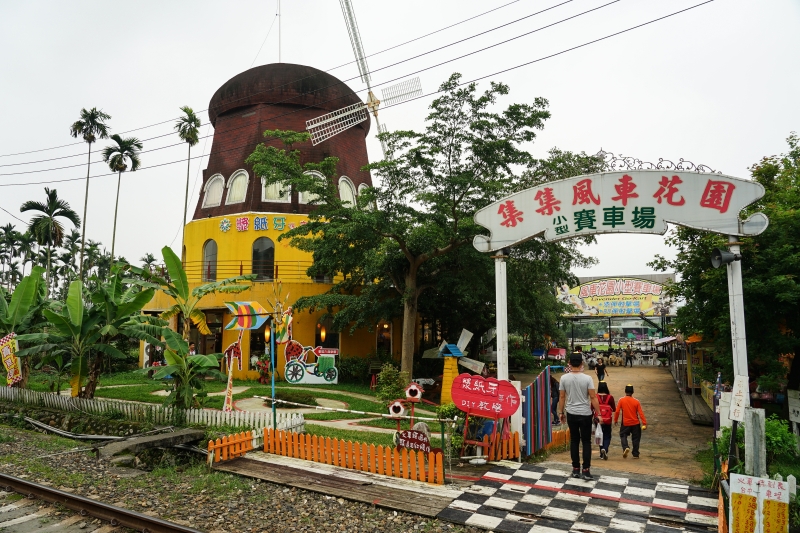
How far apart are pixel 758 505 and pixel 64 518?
7912mm

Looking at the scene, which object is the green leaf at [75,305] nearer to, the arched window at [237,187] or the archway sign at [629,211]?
the archway sign at [629,211]

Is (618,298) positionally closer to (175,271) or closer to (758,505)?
(175,271)

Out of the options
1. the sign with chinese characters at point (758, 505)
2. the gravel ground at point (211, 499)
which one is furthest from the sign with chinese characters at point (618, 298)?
the sign with chinese characters at point (758, 505)

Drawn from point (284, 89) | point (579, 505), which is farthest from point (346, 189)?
point (579, 505)

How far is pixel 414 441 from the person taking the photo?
8078 millimetres

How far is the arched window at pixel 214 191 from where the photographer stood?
27.6 m

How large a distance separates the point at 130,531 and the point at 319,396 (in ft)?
36.6

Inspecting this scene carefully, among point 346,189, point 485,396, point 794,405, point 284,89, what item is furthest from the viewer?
point 346,189

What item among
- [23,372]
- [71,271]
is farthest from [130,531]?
[71,271]

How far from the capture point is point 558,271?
19859 millimetres

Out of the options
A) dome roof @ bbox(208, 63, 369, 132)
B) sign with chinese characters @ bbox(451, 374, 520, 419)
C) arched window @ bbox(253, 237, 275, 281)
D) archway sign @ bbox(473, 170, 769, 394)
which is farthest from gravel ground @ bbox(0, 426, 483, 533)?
dome roof @ bbox(208, 63, 369, 132)

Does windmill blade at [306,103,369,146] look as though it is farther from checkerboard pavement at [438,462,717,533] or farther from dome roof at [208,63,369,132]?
checkerboard pavement at [438,462,717,533]

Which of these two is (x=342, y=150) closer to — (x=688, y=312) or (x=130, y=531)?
(x=688, y=312)

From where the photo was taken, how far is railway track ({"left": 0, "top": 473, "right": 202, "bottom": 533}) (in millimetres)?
6320
